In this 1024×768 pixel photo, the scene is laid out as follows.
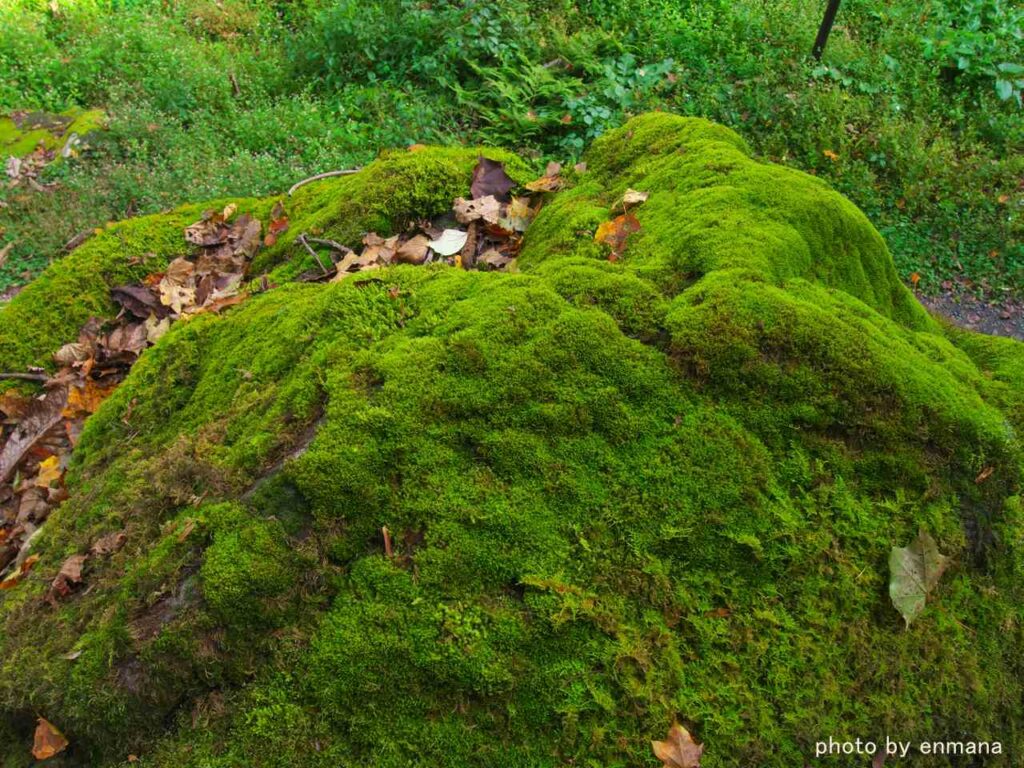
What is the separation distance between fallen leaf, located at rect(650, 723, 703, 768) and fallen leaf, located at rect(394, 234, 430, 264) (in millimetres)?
2472

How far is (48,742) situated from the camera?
1.95m

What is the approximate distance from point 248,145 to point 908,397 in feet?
22.3

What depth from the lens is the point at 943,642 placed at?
211cm

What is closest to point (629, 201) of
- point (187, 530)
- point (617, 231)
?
point (617, 231)

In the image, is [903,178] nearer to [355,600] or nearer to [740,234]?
[740,234]

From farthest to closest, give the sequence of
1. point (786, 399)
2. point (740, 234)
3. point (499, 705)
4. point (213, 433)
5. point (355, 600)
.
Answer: point (740, 234)
point (213, 433)
point (786, 399)
point (355, 600)
point (499, 705)

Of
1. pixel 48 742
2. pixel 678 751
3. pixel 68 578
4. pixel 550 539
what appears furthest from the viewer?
pixel 68 578

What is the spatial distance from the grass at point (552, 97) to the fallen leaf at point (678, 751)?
541 centimetres

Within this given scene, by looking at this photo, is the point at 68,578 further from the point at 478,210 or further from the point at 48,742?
the point at 478,210

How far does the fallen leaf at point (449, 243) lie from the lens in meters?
3.57

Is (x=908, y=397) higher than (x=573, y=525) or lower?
higher

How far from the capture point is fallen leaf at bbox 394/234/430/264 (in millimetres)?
3566

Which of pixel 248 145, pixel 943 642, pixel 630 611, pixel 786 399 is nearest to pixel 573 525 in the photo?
pixel 630 611

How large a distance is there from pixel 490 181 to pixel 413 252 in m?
0.78
